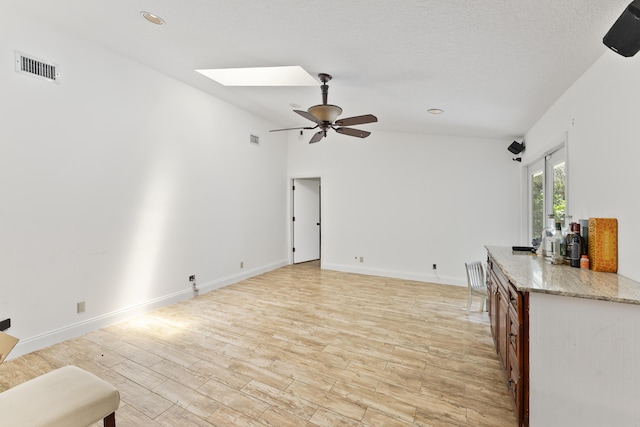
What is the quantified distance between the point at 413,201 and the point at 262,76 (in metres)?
3.37

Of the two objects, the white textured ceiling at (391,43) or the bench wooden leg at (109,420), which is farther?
the white textured ceiling at (391,43)

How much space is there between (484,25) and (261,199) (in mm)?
4693

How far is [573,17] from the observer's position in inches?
60.8

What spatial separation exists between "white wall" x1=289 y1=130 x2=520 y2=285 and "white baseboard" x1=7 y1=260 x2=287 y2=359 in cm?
258

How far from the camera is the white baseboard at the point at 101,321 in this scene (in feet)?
8.80

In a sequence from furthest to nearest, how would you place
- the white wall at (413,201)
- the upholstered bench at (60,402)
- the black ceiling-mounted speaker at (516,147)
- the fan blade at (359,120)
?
1. the white wall at (413,201)
2. the black ceiling-mounted speaker at (516,147)
3. the fan blade at (359,120)
4. the upholstered bench at (60,402)

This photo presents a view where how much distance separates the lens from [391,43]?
2127mm

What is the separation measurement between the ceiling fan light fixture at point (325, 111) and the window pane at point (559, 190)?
7.90 feet

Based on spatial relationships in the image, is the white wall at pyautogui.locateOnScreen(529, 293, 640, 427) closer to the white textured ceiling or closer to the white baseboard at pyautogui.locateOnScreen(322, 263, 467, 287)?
the white textured ceiling

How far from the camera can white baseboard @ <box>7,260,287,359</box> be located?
8.80 feet

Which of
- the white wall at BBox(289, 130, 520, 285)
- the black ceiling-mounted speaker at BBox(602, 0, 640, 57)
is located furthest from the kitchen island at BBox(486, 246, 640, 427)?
the white wall at BBox(289, 130, 520, 285)

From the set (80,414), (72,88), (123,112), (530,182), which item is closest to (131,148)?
(123,112)

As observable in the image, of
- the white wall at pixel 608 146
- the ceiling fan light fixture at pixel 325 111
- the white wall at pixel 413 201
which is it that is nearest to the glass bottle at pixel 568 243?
the white wall at pixel 608 146

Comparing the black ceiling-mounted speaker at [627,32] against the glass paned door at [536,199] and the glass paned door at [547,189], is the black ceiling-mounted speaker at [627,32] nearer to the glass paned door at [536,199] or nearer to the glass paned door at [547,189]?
the glass paned door at [547,189]
